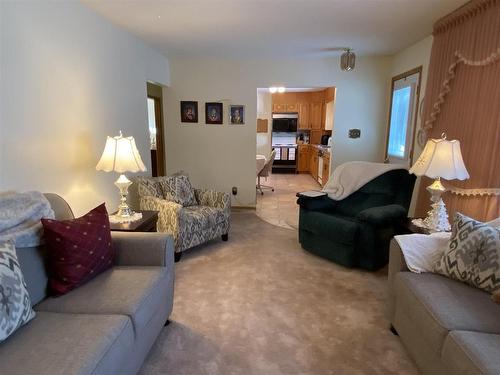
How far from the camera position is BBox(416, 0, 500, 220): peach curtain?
2.15 metres

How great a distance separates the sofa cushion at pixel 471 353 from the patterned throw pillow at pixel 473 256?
14.9 inches

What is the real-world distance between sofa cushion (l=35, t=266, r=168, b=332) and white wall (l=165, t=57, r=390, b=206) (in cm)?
320

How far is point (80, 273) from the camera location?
162cm

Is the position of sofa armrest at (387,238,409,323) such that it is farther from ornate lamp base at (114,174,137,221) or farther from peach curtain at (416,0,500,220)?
ornate lamp base at (114,174,137,221)

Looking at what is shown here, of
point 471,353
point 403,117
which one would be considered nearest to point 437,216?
point 471,353

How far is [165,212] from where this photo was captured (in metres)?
3.04

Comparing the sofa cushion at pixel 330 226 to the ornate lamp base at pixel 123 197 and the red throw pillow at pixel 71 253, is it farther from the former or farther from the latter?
the red throw pillow at pixel 71 253

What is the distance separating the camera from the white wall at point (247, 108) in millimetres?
4438

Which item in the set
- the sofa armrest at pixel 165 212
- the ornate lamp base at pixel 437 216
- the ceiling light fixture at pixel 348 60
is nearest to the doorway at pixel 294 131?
the ceiling light fixture at pixel 348 60

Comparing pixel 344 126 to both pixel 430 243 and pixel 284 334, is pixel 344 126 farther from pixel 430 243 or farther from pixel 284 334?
pixel 284 334

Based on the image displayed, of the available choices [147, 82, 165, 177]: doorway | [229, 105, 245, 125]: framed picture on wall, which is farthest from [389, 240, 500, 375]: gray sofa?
[147, 82, 165, 177]: doorway

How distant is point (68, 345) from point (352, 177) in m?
2.98

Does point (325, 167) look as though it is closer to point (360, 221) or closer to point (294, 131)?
point (294, 131)

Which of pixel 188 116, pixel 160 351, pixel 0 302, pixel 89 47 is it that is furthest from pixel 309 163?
pixel 0 302
